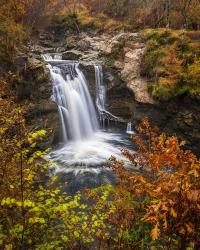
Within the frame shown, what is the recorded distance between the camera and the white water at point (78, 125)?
43.0ft

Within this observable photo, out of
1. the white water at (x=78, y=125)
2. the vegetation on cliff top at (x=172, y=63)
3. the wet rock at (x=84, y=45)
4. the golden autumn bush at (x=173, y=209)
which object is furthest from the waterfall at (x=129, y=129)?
the golden autumn bush at (x=173, y=209)

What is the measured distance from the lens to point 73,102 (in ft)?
53.7

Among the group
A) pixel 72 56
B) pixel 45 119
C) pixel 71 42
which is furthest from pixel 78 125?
pixel 71 42

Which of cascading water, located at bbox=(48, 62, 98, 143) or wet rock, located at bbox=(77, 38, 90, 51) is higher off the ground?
wet rock, located at bbox=(77, 38, 90, 51)

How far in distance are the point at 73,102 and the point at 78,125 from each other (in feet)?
4.21

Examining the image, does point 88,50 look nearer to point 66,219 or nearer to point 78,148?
point 78,148

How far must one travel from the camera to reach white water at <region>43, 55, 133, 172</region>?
13.1 meters

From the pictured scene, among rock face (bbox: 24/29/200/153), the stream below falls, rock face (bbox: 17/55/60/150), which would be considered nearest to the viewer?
the stream below falls

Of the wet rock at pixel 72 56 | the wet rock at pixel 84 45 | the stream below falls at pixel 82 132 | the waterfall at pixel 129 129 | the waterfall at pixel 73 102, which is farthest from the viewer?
the wet rock at pixel 84 45

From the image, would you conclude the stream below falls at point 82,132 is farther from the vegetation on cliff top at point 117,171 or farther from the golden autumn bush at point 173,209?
the golden autumn bush at point 173,209

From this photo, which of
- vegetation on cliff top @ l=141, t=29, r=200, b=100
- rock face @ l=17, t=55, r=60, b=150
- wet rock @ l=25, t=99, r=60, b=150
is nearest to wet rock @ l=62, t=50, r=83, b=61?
vegetation on cliff top @ l=141, t=29, r=200, b=100

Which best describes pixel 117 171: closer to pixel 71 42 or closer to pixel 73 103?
pixel 73 103

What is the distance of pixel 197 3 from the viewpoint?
20.8 m

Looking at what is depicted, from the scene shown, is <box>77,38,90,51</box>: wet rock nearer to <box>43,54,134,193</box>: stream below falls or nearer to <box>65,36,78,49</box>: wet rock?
<box>65,36,78,49</box>: wet rock
